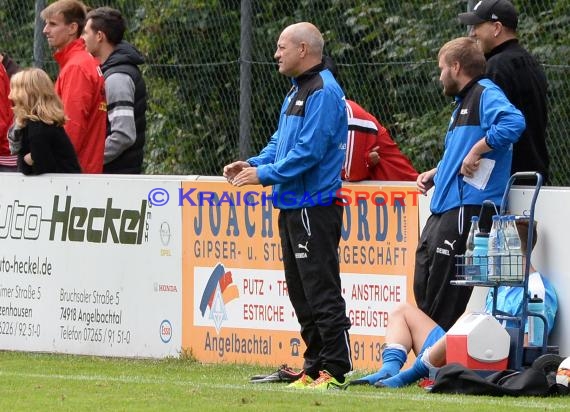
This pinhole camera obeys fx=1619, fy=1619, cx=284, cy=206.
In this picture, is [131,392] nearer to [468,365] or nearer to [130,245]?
[468,365]

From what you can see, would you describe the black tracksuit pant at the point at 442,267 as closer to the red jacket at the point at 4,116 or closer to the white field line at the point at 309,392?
the white field line at the point at 309,392

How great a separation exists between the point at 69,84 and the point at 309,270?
11.6ft

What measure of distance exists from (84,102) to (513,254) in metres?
4.10

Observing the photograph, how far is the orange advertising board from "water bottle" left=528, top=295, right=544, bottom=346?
110 centimetres

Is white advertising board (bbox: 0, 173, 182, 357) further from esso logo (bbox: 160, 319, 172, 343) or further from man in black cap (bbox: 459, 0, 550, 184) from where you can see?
man in black cap (bbox: 459, 0, 550, 184)

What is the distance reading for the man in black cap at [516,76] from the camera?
389 inches

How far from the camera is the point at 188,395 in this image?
8758 mm

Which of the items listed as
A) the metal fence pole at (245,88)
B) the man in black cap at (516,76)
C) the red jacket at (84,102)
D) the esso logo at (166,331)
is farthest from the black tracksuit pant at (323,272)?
the metal fence pole at (245,88)

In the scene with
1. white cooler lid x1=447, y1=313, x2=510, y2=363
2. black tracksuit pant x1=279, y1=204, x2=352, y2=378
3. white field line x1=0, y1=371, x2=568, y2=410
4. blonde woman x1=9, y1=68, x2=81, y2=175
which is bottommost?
white field line x1=0, y1=371, x2=568, y2=410

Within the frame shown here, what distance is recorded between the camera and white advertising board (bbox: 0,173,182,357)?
37.8ft

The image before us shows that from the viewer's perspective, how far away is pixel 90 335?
11789 mm

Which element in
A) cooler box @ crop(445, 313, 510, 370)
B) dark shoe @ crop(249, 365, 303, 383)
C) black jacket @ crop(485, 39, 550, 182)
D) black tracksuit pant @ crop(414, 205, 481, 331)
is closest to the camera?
cooler box @ crop(445, 313, 510, 370)

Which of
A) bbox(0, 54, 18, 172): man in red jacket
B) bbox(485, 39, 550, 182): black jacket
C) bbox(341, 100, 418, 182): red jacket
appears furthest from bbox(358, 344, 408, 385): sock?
bbox(0, 54, 18, 172): man in red jacket

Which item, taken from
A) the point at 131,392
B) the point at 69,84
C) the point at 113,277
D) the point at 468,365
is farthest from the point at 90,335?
the point at 468,365
